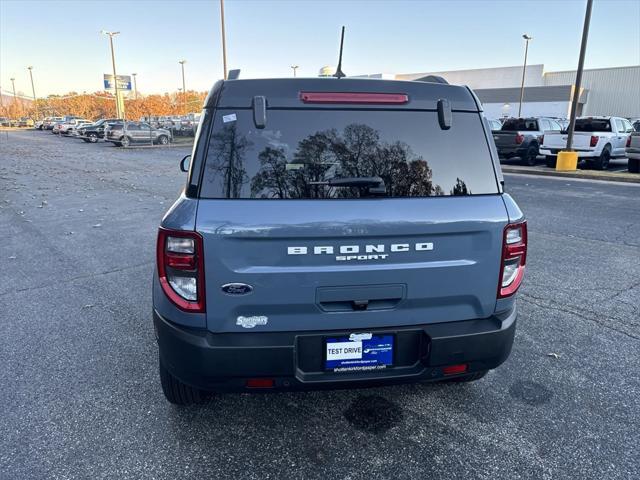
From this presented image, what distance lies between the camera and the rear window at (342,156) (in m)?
2.25

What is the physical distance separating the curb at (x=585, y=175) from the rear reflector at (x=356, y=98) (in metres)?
15.0

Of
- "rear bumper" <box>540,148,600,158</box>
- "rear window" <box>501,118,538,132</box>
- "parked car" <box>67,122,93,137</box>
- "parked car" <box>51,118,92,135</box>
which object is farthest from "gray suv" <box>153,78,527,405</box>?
"parked car" <box>51,118,92,135</box>

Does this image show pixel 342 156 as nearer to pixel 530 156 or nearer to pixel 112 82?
pixel 530 156

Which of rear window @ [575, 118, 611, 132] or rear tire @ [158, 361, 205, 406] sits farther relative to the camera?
rear window @ [575, 118, 611, 132]

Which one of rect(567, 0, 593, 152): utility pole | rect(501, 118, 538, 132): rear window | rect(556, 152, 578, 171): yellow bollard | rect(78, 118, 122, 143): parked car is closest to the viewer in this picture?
rect(567, 0, 593, 152): utility pole

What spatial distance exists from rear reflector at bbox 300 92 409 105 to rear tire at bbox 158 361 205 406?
173 cm

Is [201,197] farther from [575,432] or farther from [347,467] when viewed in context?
[575,432]

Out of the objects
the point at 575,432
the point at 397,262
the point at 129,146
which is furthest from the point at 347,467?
the point at 129,146

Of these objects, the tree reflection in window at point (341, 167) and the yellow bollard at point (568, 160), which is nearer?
the tree reflection in window at point (341, 167)

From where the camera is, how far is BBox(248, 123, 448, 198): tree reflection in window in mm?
2258

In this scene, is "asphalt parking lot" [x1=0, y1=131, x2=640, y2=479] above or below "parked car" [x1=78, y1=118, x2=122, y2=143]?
below

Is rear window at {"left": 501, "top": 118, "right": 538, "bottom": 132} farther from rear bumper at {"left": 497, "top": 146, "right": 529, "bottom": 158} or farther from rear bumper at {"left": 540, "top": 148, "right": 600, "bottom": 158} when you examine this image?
rear bumper at {"left": 540, "top": 148, "right": 600, "bottom": 158}

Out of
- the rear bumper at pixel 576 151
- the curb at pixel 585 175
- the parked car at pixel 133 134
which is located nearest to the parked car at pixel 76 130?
the parked car at pixel 133 134

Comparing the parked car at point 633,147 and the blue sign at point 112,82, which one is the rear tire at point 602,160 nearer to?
the parked car at point 633,147
